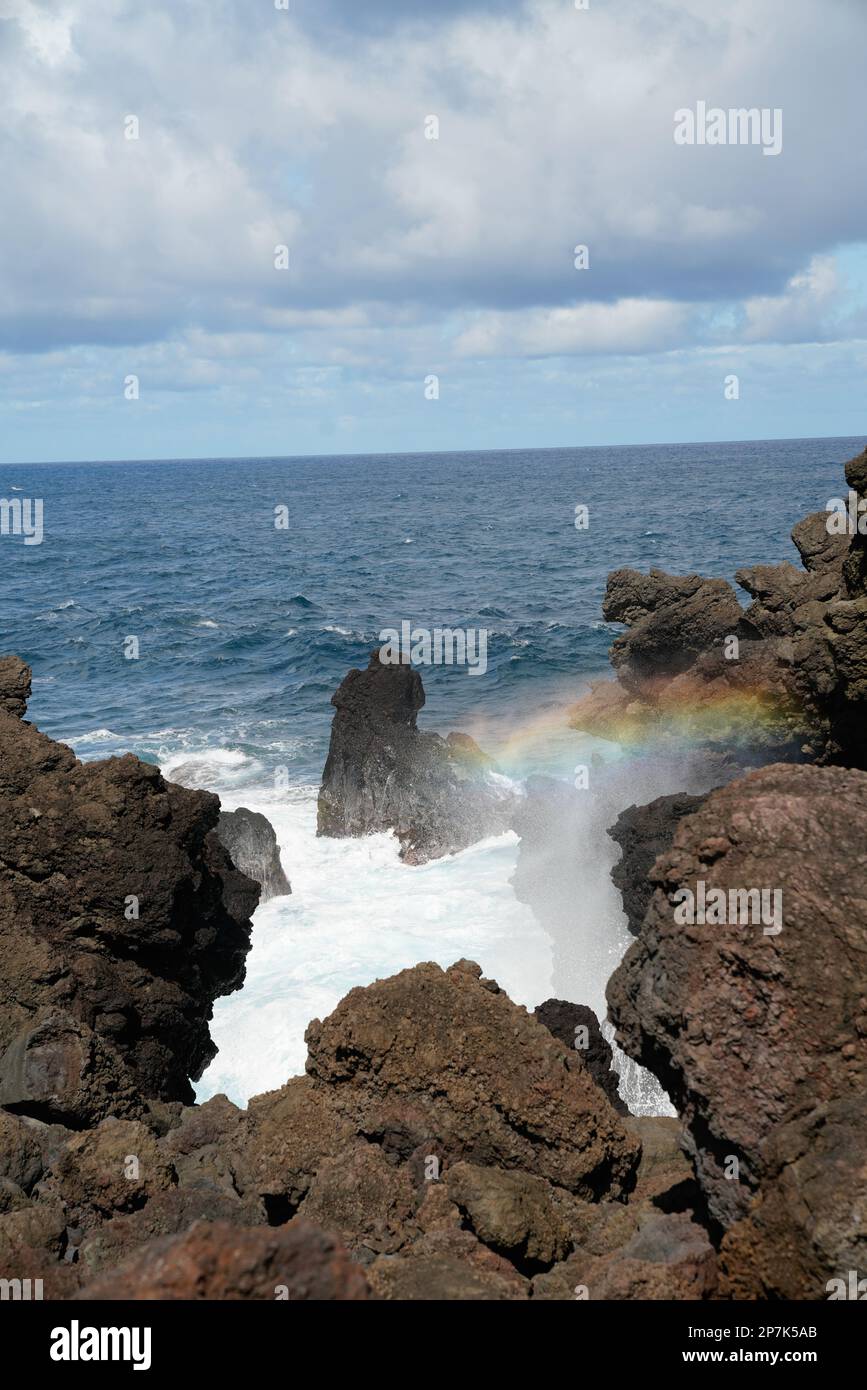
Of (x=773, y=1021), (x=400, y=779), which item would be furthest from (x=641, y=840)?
(x=773, y=1021)

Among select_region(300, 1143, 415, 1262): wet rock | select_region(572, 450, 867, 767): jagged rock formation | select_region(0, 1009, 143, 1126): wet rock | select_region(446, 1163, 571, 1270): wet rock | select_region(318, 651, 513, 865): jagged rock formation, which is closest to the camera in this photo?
select_region(446, 1163, 571, 1270): wet rock

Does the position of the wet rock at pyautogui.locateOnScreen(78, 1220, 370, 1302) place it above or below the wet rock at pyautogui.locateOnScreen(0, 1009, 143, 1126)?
above

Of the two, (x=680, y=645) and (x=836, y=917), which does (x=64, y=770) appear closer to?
(x=836, y=917)

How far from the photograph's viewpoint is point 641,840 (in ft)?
72.9

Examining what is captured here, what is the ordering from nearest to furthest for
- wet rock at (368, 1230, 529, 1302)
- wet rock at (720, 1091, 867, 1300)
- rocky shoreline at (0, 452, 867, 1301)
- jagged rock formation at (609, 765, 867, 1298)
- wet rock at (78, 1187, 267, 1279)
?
wet rock at (720, 1091, 867, 1300) → jagged rock formation at (609, 765, 867, 1298) → rocky shoreline at (0, 452, 867, 1301) → wet rock at (368, 1230, 529, 1302) → wet rock at (78, 1187, 267, 1279)

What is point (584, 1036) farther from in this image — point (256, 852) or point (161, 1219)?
point (256, 852)

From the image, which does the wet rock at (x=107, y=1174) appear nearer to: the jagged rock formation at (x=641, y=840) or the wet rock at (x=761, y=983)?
the wet rock at (x=761, y=983)

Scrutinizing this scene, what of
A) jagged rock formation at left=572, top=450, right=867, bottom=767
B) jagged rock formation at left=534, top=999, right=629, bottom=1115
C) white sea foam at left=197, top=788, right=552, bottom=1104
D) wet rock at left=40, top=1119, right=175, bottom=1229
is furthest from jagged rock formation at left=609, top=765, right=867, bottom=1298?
white sea foam at left=197, top=788, right=552, bottom=1104

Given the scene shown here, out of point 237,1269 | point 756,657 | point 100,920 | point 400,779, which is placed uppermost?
point 756,657

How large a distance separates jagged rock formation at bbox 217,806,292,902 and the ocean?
0.56 m

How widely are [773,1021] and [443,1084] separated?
458cm

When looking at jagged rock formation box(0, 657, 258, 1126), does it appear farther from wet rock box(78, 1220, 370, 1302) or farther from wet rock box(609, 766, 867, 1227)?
wet rock box(78, 1220, 370, 1302)

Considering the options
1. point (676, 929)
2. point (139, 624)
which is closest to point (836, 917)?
point (676, 929)

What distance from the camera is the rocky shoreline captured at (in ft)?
25.4
